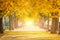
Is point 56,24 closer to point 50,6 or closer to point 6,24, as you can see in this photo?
point 50,6

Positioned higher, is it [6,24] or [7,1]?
[7,1]

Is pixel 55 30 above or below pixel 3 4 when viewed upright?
below

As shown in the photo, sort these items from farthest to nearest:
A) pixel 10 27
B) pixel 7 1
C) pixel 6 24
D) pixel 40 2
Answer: pixel 6 24, pixel 10 27, pixel 40 2, pixel 7 1

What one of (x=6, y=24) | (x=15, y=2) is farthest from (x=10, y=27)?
(x=15, y=2)

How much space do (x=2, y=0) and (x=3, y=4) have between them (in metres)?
0.46

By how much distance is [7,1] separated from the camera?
64.7ft

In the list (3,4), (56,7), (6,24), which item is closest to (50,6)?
(56,7)

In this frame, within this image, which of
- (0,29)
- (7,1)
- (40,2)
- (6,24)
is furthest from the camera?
(6,24)

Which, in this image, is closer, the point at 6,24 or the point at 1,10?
the point at 1,10

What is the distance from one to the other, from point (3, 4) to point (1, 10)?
2430 mm

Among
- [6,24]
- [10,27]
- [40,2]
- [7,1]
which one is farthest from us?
[6,24]

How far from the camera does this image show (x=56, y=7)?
2094 cm

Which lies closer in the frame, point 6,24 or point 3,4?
point 3,4

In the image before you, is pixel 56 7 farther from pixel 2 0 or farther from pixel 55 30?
pixel 2 0
